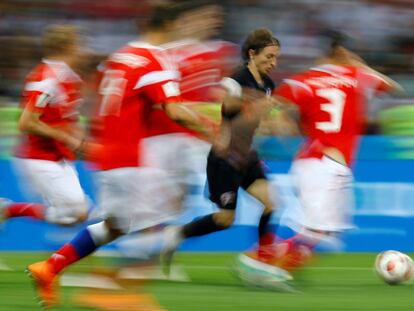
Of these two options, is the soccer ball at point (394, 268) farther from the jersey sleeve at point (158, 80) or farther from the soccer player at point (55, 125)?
the jersey sleeve at point (158, 80)

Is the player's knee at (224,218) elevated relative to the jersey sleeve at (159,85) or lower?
lower

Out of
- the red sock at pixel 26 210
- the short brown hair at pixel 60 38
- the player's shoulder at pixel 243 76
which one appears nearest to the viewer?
the player's shoulder at pixel 243 76

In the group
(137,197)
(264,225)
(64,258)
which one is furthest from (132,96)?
(264,225)

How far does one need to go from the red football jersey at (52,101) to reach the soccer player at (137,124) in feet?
7.60

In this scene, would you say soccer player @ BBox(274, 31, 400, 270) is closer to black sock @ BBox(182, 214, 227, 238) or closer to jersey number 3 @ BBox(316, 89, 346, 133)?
jersey number 3 @ BBox(316, 89, 346, 133)

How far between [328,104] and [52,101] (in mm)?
1947

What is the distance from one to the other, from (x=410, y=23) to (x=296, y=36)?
1.23 meters

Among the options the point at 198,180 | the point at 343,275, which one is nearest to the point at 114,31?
the point at 198,180

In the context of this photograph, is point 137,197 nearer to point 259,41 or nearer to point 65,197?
point 259,41

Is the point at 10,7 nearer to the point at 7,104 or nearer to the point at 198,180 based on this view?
the point at 7,104

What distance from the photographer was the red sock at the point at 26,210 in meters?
9.16

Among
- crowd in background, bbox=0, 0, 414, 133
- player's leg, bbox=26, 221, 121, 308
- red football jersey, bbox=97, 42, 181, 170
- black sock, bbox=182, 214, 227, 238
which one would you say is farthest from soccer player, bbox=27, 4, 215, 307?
crowd in background, bbox=0, 0, 414, 133

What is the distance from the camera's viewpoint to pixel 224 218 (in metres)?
8.08

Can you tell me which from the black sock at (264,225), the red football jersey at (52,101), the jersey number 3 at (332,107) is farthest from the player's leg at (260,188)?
the red football jersey at (52,101)
